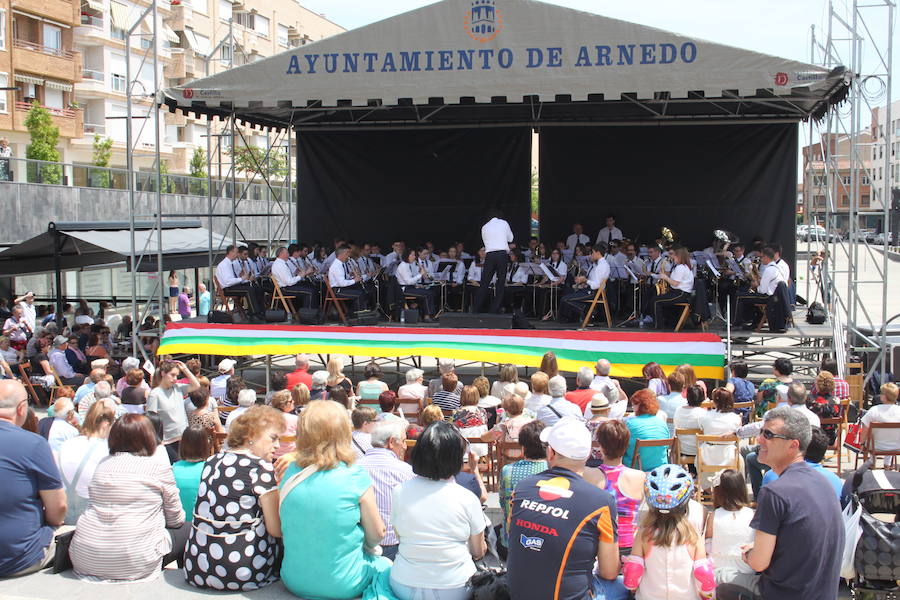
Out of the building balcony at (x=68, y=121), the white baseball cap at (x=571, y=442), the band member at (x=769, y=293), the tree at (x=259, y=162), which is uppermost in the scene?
the building balcony at (x=68, y=121)

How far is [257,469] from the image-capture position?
429 cm

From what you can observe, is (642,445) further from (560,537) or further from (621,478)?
(560,537)

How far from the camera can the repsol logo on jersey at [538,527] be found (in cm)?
365

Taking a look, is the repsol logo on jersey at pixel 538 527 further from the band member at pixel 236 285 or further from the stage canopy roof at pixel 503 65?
the band member at pixel 236 285

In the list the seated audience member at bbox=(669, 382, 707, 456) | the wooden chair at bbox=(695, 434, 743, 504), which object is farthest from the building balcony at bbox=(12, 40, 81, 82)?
the wooden chair at bbox=(695, 434, 743, 504)

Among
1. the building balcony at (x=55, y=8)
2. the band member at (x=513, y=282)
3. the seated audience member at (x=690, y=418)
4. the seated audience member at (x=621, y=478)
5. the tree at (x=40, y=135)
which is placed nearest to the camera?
the seated audience member at (x=621, y=478)

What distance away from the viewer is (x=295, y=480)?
4094 mm

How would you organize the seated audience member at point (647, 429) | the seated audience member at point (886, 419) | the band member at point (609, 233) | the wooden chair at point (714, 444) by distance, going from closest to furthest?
1. the seated audience member at point (647, 429)
2. the wooden chair at point (714, 444)
3. the seated audience member at point (886, 419)
4. the band member at point (609, 233)

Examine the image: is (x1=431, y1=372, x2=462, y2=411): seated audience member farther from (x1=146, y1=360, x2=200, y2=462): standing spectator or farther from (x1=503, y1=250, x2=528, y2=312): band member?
(x1=503, y1=250, x2=528, y2=312): band member

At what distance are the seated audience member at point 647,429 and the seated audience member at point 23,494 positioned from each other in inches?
153

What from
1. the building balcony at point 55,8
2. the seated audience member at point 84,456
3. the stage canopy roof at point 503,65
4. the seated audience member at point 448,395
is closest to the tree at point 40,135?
the building balcony at point 55,8

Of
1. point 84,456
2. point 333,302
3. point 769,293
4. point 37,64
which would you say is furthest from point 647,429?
point 37,64

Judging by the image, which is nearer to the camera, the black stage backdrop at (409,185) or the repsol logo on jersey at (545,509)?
the repsol logo on jersey at (545,509)

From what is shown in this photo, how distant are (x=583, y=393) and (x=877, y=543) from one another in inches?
137
